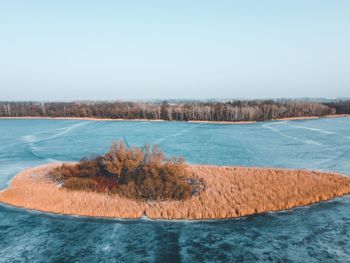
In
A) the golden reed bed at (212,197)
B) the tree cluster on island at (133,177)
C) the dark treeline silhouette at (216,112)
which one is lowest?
the dark treeline silhouette at (216,112)

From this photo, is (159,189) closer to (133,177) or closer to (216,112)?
(133,177)

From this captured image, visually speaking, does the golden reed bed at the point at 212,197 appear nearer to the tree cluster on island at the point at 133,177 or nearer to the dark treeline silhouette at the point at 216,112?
the tree cluster on island at the point at 133,177

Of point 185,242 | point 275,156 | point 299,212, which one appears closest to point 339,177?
point 299,212

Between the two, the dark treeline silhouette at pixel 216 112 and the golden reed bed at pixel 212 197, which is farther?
the dark treeline silhouette at pixel 216 112

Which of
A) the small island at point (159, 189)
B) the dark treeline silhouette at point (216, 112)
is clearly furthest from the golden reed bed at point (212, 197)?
the dark treeline silhouette at point (216, 112)

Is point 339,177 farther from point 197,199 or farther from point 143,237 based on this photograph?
point 143,237

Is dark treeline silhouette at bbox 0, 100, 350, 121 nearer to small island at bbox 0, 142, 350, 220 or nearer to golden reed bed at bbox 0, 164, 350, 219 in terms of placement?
small island at bbox 0, 142, 350, 220

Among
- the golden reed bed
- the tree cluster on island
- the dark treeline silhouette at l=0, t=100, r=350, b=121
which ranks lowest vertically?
the dark treeline silhouette at l=0, t=100, r=350, b=121

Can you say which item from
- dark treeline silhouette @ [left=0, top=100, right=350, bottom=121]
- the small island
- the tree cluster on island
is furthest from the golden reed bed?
dark treeline silhouette @ [left=0, top=100, right=350, bottom=121]
